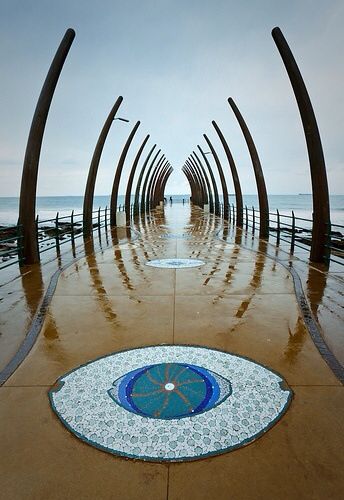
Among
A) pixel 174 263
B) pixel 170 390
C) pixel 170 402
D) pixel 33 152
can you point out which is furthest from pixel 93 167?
pixel 170 402

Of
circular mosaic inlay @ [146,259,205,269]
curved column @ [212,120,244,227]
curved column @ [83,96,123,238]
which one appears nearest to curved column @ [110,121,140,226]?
curved column @ [83,96,123,238]

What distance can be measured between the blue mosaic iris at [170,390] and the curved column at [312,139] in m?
6.49

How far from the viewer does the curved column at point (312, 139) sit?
27.1 ft

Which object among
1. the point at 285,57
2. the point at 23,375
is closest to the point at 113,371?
the point at 23,375

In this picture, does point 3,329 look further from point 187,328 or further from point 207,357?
point 207,357

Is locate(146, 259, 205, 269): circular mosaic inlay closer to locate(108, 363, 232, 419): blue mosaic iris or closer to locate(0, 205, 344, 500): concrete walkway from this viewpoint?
locate(0, 205, 344, 500): concrete walkway

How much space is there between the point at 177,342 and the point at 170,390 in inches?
41.3

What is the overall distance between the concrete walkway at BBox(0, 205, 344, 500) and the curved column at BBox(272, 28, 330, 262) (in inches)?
84.4

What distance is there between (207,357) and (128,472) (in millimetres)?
1710

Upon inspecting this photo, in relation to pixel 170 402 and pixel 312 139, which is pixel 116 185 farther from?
pixel 170 402

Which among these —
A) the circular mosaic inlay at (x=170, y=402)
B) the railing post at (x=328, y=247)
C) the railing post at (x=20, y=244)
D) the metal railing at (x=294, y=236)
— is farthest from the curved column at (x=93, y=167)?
the circular mosaic inlay at (x=170, y=402)

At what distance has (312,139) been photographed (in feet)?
27.2

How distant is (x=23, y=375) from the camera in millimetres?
3383

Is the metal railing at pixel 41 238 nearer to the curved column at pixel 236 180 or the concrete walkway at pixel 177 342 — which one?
the concrete walkway at pixel 177 342
